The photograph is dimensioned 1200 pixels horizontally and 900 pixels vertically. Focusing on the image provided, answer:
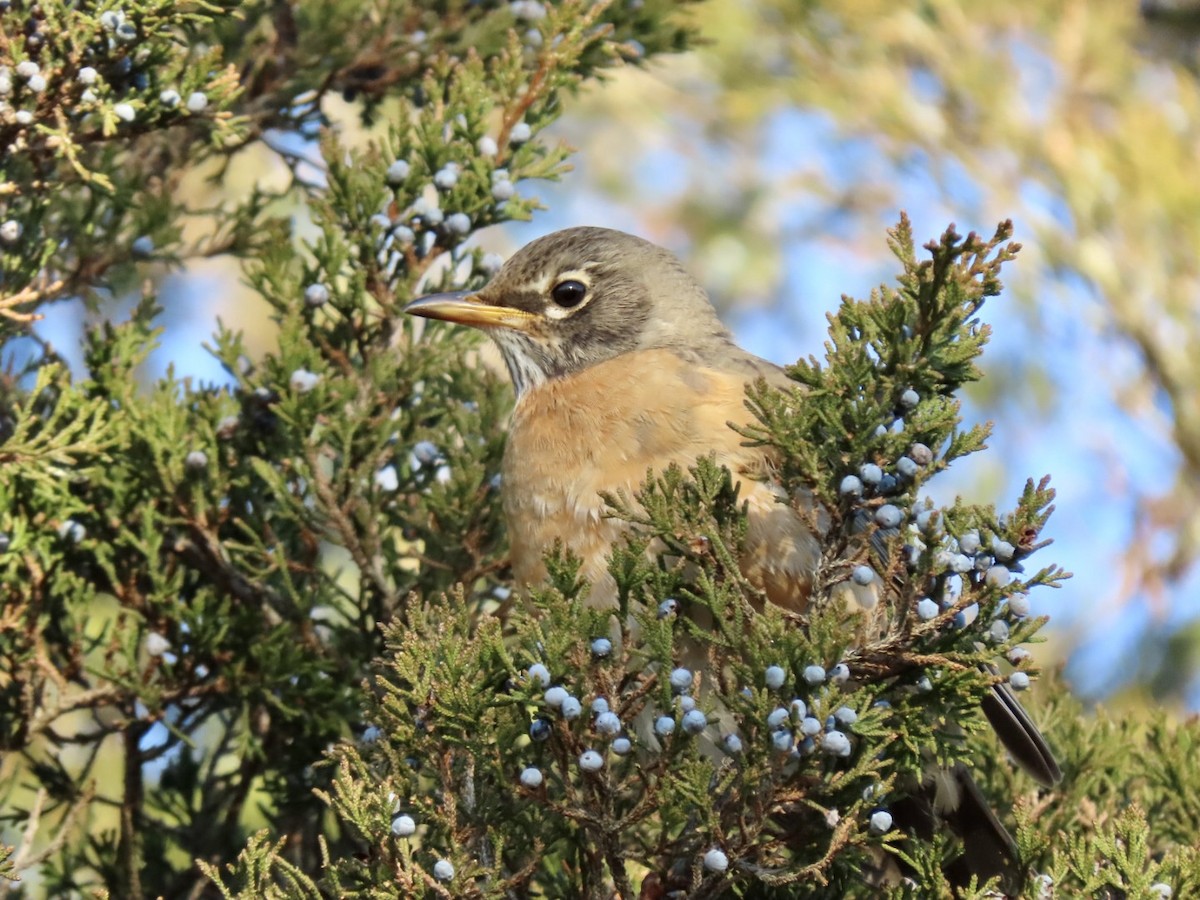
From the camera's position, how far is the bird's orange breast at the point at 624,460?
3.34 m

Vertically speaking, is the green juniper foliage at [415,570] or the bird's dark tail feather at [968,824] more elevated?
the green juniper foliage at [415,570]

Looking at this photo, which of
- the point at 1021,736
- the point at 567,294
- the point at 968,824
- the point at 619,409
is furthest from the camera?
the point at 567,294

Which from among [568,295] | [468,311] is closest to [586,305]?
[568,295]

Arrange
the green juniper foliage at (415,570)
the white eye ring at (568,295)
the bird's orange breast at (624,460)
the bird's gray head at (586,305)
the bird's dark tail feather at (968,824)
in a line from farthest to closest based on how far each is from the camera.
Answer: the white eye ring at (568,295)
the bird's gray head at (586,305)
the bird's dark tail feather at (968,824)
the bird's orange breast at (624,460)
the green juniper foliage at (415,570)

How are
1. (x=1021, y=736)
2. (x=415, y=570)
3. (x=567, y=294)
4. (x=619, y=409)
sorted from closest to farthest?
(x=1021, y=736), (x=619, y=409), (x=415, y=570), (x=567, y=294)

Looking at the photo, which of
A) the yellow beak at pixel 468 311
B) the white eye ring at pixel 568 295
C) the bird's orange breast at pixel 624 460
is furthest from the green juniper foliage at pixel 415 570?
the white eye ring at pixel 568 295

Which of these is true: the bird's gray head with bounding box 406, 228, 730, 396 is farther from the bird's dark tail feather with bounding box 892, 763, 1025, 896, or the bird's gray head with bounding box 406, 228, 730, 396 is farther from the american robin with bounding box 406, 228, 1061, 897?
the bird's dark tail feather with bounding box 892, 763, 1025, 896

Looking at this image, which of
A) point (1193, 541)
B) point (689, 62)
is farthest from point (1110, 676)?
point (689, 62)

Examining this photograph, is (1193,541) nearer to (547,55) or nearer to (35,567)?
(547,55)

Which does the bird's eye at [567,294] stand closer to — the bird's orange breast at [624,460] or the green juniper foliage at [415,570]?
the green juniper foliage at [415,570]

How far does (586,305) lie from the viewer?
181 inches

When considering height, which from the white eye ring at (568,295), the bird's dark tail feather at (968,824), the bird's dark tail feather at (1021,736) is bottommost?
the bird's dark tail feather at (968,824)

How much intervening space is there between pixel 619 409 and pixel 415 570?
2.33ft

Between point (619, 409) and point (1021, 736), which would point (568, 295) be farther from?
point (1021, 736)
